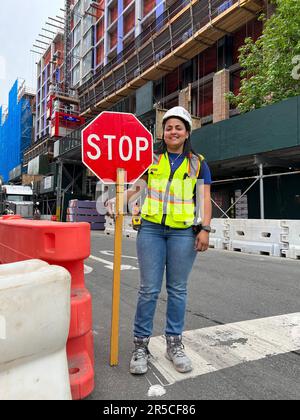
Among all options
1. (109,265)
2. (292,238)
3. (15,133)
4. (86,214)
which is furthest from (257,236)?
(15,133)

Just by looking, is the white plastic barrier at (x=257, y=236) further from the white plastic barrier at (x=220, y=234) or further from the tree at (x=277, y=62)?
the tree at (x=277, y=62)

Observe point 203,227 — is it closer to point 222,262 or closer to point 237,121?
point 222,262

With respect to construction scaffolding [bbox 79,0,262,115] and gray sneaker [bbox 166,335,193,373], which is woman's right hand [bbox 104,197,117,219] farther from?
construction scaffolding [bbox 79,0,262,115]

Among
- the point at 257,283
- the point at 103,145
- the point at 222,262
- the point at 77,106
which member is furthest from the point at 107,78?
the point at 103,145

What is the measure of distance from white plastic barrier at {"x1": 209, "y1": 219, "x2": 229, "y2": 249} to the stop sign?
9.65 metres

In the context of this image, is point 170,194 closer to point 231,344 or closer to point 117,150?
point 117,150

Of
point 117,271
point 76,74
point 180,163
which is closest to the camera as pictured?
point 117,271

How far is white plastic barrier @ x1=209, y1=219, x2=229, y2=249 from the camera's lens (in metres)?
12.3

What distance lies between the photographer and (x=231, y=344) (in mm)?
3330

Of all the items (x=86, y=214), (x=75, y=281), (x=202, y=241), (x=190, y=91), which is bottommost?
(x=75, y=281)

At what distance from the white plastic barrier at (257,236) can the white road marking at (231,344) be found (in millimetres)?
6678

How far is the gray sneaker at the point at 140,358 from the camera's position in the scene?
2.70m

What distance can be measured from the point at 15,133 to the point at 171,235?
6566 centimetres

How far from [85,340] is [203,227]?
1200mm
